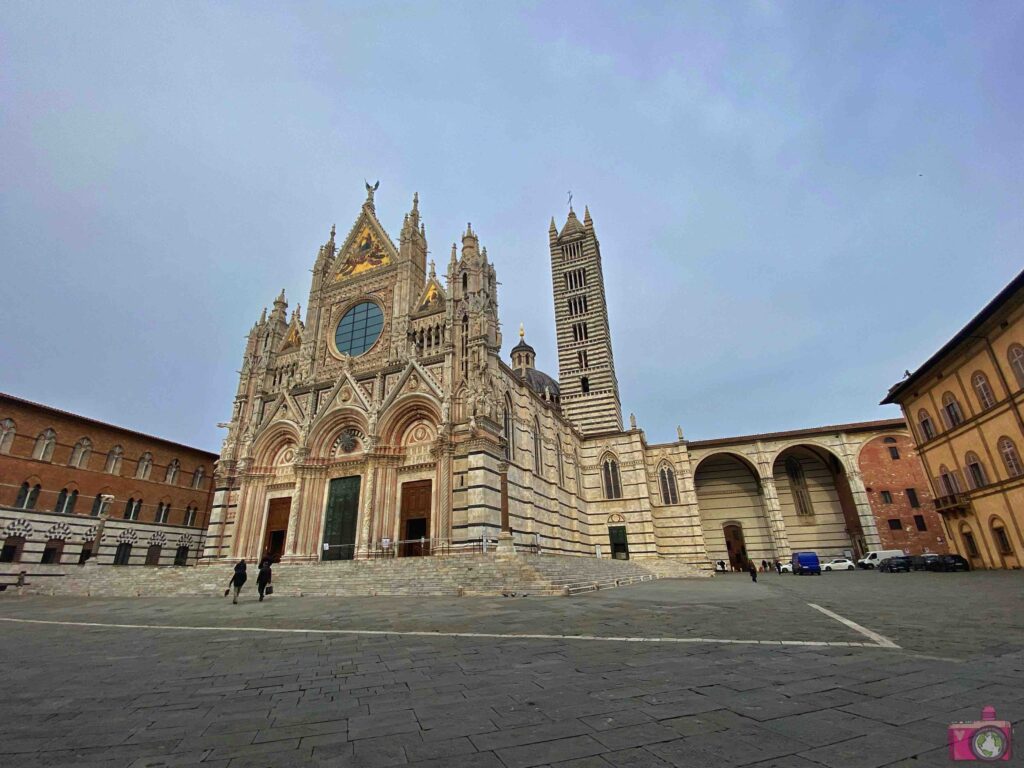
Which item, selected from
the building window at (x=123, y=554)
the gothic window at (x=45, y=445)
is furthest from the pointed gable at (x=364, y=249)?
the building window at (x=123, y=554)

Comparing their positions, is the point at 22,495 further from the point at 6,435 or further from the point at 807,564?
the point at 807,564

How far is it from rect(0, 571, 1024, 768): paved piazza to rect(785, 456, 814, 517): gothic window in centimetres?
3295

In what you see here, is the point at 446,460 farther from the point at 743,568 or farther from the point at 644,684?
the point at 743,568

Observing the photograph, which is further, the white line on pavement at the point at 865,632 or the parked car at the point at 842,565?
the parked car at the point at 842,565

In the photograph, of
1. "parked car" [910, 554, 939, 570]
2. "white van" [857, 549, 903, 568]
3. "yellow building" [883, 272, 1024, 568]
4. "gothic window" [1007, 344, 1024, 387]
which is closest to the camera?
"gothic window" [1007, 344, 1024, 387]

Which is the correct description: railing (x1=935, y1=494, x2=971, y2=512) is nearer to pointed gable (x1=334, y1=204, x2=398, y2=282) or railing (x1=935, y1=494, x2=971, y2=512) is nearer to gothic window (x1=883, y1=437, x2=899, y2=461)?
gothic window (x1=883, y1=437, x2=899, y2=461)

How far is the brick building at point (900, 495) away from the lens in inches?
1204

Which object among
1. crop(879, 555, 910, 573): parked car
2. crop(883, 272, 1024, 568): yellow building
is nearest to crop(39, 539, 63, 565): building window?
crop(879, 555, 910, 573): parked car

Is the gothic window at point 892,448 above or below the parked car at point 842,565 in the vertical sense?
above

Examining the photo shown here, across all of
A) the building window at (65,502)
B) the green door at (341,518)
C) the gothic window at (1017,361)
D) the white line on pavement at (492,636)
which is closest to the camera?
the white line on pavement at (492,636)

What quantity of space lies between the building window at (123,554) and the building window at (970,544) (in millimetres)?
45602

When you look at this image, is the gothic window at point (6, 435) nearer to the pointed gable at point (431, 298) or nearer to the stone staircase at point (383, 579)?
the stone staircase at point (383, 579)

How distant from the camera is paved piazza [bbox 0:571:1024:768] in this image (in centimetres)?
274

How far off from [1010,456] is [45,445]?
46719 millimetres
